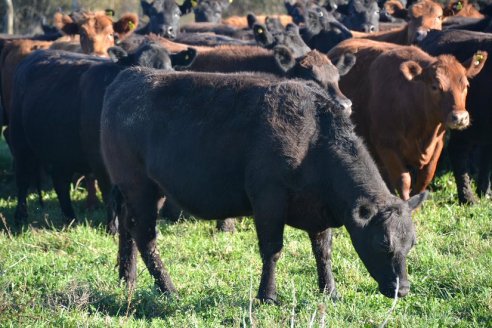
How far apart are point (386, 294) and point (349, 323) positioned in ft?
1.15

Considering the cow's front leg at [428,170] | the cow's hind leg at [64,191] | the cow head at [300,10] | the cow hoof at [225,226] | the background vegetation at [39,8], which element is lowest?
the background vegetation at [39,8]

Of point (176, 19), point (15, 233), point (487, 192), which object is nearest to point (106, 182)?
point (15, 233)

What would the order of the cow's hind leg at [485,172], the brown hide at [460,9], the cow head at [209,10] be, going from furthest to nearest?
the cow head at [209,10]
the brown hide at [460,9]
the cow's hind leg at [485,172]

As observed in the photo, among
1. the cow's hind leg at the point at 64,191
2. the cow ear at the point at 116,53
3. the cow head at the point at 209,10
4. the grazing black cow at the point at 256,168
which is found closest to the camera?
the grazing black cow at the point at 256,168

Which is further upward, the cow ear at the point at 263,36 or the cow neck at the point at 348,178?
the cow neck at the point at 348,178

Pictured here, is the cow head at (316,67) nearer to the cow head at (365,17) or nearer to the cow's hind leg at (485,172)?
the cow's hind leg at (485,172)

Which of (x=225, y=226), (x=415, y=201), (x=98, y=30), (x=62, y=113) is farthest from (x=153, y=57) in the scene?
(x=98, y=30)

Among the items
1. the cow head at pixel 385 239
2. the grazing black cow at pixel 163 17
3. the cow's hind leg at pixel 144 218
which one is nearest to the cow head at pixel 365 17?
the grazing black cow at pixel 163 17

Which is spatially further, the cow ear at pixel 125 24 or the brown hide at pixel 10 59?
the cow ear at pixel 125 24

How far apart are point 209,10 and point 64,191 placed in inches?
667

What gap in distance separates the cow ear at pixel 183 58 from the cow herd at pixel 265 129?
0.02 meters

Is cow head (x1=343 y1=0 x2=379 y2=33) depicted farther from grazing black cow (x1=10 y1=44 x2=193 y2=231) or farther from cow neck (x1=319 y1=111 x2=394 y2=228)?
cow neck (x1=319 y1=111 x2=394 y2=228)

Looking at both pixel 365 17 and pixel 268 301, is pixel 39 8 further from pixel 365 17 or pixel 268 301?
pixel 268 301

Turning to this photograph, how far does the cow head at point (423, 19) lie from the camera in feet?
46.1
